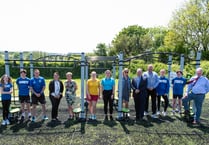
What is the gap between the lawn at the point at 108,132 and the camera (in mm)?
5801

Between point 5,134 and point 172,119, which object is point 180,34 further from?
point 5,134

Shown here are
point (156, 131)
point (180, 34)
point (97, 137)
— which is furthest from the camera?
point (180, 34)

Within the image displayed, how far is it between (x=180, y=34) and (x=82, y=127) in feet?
94.9

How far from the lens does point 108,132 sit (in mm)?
6422

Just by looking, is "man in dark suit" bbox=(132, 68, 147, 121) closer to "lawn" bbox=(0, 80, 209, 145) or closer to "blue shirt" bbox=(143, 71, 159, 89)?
"blue shirt" bbox=(143, 71, 159, 89)

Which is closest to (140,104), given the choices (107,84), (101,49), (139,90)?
(139,90)

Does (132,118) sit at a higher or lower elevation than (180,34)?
lower

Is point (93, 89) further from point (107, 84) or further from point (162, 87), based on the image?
point (162, 87)

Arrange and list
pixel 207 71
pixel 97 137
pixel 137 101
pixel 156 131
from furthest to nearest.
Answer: pixel 207 71, pixel 137 101, pixel 156 131, pixel 97 137

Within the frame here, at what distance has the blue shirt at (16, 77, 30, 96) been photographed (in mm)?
7145

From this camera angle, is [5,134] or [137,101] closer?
[5,134]

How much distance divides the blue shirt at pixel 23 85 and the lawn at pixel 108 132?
0.97 metres

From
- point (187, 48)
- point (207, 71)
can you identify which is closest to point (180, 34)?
point (187, 48)

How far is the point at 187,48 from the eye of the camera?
33.2 m
